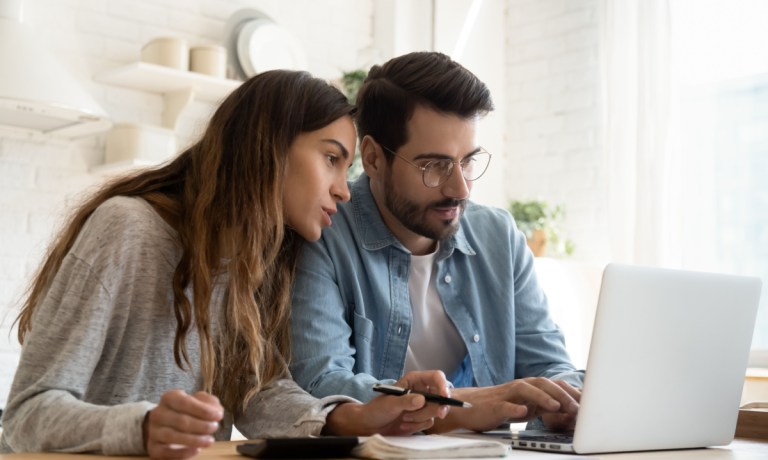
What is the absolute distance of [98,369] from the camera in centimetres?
134

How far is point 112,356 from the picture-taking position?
4.37 feet

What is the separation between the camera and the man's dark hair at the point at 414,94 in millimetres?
1884

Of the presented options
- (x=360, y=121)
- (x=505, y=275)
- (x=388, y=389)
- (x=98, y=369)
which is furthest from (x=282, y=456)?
(x=360, y=121)

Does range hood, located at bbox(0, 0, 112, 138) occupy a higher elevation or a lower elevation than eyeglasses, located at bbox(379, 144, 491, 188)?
higher

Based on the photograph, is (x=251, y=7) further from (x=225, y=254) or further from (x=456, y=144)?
(x=225, y=254)

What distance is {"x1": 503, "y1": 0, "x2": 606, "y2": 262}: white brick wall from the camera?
4227 millimetres

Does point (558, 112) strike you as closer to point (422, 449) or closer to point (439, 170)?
point (439, 170)

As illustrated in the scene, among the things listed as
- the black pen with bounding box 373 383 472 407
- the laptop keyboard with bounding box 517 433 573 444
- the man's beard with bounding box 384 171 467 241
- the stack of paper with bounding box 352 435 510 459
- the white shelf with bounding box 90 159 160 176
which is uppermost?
the white shelf with bounding box 90 159 160 176

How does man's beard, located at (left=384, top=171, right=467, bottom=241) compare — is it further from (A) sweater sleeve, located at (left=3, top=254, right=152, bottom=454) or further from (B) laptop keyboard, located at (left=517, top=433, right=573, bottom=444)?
(A) sweater sleeve, located at (left=3, top=254, right=152, bottom=454)

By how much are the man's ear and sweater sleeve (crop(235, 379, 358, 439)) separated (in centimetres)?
62

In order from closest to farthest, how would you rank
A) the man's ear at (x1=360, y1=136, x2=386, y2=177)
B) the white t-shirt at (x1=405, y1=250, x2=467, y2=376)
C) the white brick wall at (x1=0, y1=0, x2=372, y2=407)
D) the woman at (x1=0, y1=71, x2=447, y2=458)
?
the woman at (x1=0, y1=71, x2=447, y2=458) → the white t-shirt at (x1=405, y1=250, x2=467, y2=376) → the man's ear at (x1=360, y1=136, x2=386, y2=177) → the white brick wall at (x1=0, y1=0, x2=372, y2=407)

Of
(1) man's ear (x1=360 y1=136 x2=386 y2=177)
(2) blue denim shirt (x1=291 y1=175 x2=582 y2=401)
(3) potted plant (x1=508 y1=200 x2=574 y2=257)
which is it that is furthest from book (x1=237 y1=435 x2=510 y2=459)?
(3) potted plant (x1=508 y1=200 x2=574 y2=257)

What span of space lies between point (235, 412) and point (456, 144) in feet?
2.29

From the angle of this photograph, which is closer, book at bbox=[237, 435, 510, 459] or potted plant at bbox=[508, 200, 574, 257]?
book at bbox=[237, 435, 510, 459]
